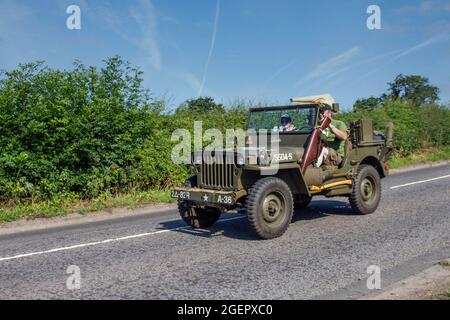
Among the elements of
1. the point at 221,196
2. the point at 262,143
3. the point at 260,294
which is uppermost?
the point at 262,143

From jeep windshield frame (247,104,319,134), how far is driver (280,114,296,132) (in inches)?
2.0

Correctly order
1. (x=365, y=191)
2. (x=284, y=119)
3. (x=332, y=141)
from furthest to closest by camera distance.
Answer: (x=365, y=191), (x=332, y=141), (x=284, y=119)

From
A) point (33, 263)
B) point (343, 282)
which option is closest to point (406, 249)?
point (343, 282)

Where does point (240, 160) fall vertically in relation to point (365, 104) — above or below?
below

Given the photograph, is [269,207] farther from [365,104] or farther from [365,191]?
[365,104]

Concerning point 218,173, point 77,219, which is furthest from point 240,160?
point 77,219

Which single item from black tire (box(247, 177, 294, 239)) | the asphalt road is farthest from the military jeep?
the asphalt road

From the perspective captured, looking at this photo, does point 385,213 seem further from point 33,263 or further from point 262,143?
point 33,263

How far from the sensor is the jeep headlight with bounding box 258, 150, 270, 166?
682 cm

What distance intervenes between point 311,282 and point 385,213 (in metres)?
4.40

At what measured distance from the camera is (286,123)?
27.2 feet

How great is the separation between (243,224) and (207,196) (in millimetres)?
1660

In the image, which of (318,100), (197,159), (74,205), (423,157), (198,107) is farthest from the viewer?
(423,157)

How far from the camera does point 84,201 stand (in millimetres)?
10945
